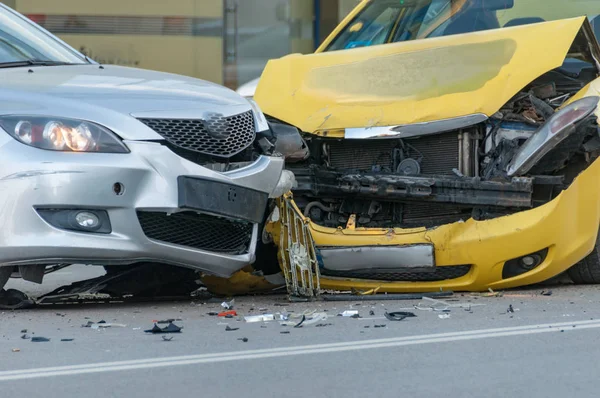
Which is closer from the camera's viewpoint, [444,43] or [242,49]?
[444,43]

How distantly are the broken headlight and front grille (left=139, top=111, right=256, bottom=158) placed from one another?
59.1 inches

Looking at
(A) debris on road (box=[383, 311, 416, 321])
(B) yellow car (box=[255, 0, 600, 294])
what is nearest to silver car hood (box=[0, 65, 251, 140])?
(B) yellow car (box=[255, 0, 600, 294])

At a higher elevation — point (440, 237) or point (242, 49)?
point (242, 49)

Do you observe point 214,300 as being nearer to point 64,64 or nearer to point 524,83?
point 64,64

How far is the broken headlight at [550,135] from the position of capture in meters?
6.91

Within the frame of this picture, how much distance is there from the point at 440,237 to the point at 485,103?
810mm

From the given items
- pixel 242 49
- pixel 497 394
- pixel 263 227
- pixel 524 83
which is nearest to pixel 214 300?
pixel 263 227

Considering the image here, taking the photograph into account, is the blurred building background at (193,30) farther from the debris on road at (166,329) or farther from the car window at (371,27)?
the debris on road at (166,329)

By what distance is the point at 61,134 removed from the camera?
6293 millimetres

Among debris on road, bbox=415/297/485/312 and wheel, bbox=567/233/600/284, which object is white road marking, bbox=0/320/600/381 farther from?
wheel, bbox=567/233/600/284

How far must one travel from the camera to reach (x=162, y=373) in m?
5.00

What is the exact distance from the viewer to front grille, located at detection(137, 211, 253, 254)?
→ 650 centimetres

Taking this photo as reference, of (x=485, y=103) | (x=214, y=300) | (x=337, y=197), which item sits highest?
(x=485, y=103)

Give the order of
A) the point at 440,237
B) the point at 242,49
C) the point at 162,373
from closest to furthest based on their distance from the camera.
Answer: the point at 162,373, the point at 440,237, the point at 242,49
